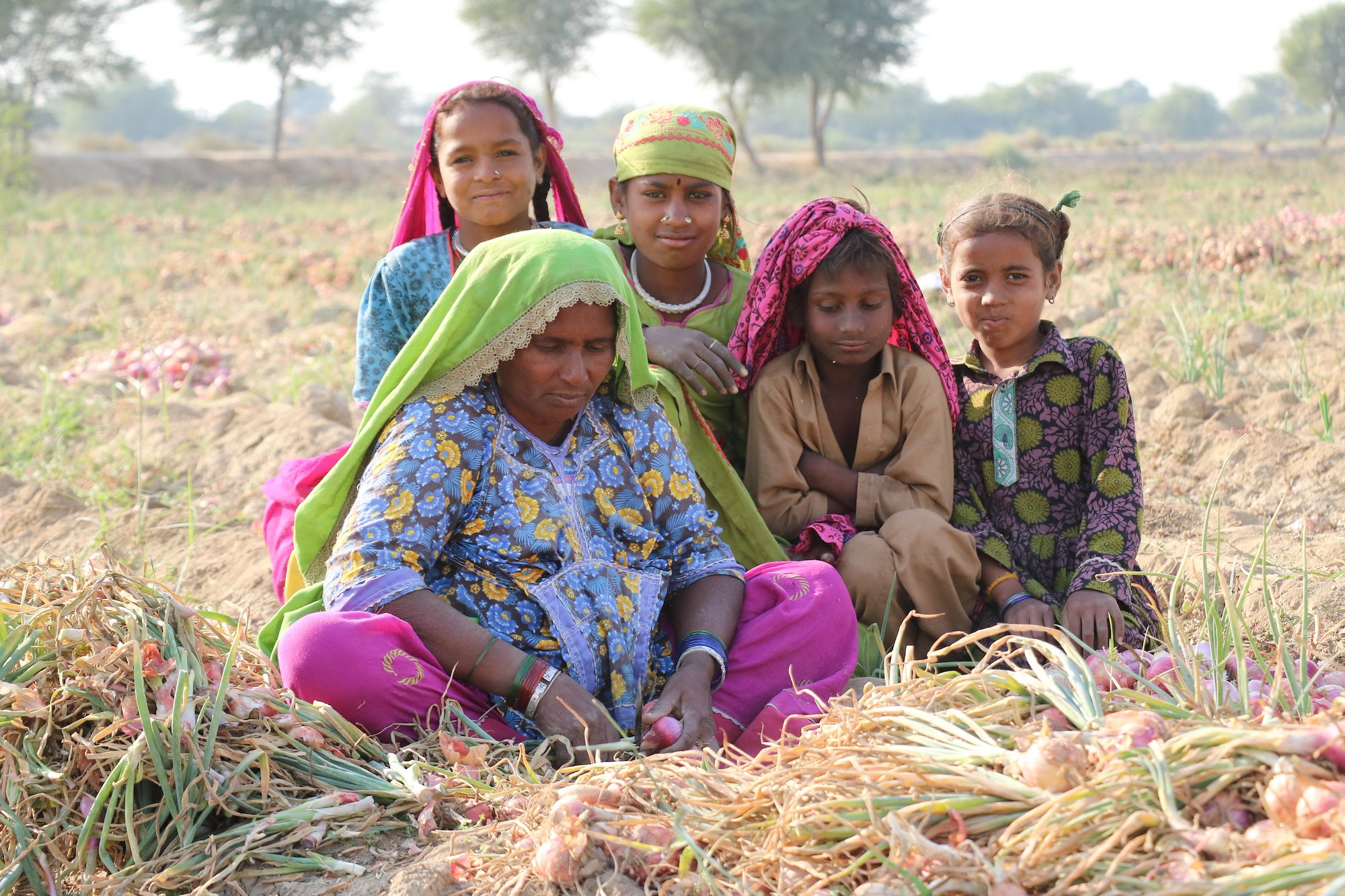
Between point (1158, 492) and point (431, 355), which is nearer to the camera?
point (431, 355)

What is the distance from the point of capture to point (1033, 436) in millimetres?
2959

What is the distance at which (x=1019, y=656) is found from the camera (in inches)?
112

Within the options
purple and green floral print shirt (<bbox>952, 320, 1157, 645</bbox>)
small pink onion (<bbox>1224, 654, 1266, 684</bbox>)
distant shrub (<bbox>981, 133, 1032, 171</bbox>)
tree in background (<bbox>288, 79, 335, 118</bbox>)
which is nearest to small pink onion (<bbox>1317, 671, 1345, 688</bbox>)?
small pink onion (<bbox>1224, 654, 1266, 684</bbox>)

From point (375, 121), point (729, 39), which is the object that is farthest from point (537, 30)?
point (375, 121)

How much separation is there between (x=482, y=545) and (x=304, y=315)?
6.34 metres

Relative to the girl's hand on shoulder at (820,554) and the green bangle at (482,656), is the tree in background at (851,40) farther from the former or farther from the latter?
the green bangle at (482,656)

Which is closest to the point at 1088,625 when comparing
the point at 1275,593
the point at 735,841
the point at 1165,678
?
the point at 1275,593

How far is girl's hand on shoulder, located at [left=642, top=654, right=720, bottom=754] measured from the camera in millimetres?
2195

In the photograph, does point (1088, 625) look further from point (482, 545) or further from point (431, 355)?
point (431, 355)

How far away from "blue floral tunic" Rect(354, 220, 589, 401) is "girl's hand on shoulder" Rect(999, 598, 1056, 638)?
177 centimetres

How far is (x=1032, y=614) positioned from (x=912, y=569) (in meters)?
0.29

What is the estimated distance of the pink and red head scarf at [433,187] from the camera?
3.36 m

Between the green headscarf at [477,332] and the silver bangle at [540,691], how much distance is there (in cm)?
55

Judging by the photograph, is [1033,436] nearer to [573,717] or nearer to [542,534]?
[542,534]
